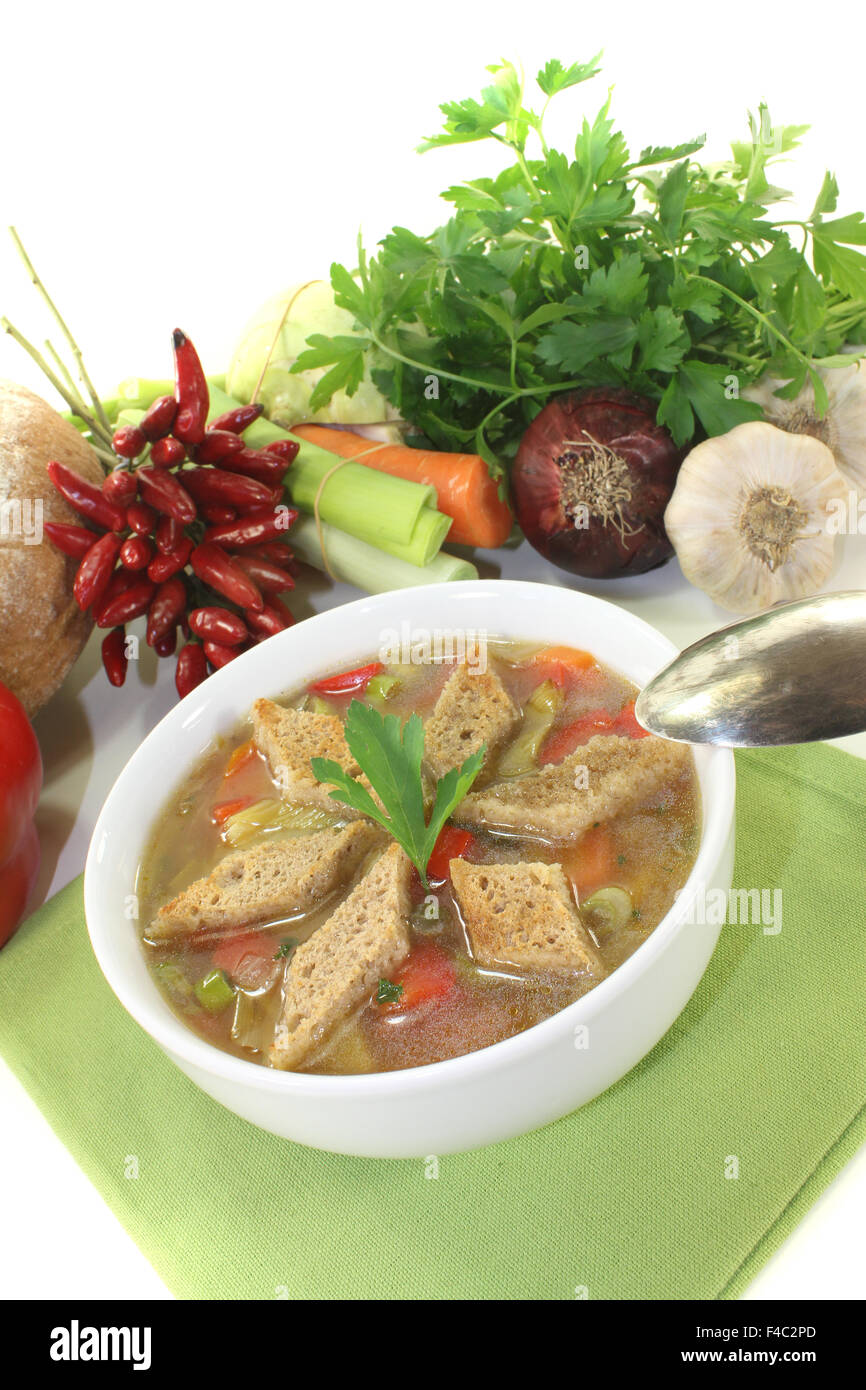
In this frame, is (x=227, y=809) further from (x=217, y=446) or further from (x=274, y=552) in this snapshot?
(x=217, y=446)

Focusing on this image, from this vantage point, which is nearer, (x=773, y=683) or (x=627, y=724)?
(x=773, y=683)

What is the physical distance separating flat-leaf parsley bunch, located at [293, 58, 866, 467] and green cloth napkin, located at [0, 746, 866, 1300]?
129 cm

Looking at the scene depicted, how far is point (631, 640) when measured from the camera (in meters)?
2.12

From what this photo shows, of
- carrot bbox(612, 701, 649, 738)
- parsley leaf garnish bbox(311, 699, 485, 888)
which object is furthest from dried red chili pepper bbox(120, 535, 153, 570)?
carrot bbox(612, 701, 649, 738)

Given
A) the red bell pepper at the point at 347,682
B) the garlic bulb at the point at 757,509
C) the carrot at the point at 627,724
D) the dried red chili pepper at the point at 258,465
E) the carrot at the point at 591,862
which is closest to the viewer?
the carrot at the point at 591,862

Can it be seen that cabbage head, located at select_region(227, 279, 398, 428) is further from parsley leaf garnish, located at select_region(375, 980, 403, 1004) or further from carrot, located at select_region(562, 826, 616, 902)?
parsley leaf garnish, located at select_region(375, 980, 403, 1004)

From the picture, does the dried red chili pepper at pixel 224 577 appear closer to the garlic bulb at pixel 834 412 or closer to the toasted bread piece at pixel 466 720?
the toasted bread piece at pixel 466 720

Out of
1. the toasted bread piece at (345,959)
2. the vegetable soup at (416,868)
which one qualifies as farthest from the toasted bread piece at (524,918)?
the toasted bread piece at (345,959)

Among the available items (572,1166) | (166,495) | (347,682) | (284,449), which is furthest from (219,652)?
(572,1166)

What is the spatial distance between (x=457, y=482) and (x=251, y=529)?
58 cm

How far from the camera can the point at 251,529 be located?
2797mm

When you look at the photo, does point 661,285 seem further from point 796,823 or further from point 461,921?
point 461,921

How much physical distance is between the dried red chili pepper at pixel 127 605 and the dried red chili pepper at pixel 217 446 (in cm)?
38

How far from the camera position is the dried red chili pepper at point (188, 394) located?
2.78 meters
